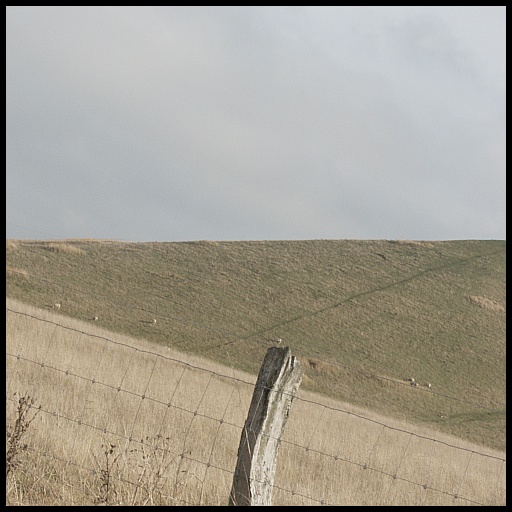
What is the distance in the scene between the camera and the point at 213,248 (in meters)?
55.2

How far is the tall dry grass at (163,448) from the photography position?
19.5 ft

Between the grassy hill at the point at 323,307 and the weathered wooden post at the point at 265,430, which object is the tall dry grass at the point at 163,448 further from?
the grassy hill at the point at 323,307

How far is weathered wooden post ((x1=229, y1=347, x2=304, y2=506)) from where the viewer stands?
5324 mm

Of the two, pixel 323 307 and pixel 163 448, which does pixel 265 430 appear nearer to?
pixel 163 448

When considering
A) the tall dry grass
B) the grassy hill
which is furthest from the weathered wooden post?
the grassy hill

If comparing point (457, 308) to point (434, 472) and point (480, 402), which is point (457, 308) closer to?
point (480, 402)

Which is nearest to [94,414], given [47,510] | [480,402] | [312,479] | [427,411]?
→ [312,479]

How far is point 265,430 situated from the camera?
5.41 meters

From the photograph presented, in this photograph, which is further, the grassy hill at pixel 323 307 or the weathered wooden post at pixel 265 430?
the grassy hill at pixel 323 307

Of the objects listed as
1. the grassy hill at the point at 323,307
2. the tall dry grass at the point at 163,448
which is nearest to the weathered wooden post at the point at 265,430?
the tall dry grass at the point at 163,448

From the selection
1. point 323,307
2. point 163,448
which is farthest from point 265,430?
point 323,307

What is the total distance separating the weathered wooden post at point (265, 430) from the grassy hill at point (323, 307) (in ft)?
78.4

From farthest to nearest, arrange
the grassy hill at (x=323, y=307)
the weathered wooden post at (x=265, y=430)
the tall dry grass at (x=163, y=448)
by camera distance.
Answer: the grassy hill at (x=323, y=307)
the tall dry grass at (x=163, y=448)
the weathered wooden post at (x=265, y=430)

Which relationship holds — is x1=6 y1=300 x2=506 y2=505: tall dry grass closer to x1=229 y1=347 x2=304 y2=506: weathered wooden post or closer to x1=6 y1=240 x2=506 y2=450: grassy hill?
x1=229 y1=347 x2=304 y2=506: weathered wooden post
